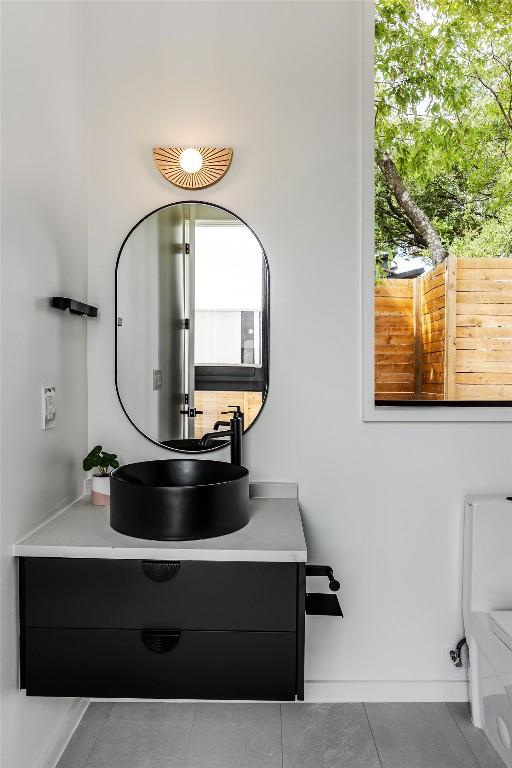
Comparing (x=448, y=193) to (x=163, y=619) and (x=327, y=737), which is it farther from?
(x=327, y=737)

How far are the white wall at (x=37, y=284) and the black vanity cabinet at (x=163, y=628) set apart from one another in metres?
0.10

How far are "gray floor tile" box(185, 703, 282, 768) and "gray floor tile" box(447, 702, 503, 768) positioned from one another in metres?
0.58

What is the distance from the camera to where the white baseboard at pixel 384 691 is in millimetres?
1951

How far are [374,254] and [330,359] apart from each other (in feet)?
1.25

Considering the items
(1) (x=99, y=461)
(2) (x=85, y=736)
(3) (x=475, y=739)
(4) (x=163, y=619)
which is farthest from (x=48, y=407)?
(3) (x=475, y=739)

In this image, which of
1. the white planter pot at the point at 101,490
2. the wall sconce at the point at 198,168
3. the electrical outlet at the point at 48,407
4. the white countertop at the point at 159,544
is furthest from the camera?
the wall sconce at the point at 198,168

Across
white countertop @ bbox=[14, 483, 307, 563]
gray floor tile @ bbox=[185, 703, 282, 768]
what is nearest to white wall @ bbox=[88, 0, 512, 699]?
gray floor tile @ bbox=[185, 703, 282, 768]

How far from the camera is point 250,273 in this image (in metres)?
1.94

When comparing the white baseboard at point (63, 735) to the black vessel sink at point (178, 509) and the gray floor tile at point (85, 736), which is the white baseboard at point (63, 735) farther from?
the black vessel sink at point (178, 509)

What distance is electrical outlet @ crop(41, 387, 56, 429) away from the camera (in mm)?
1578

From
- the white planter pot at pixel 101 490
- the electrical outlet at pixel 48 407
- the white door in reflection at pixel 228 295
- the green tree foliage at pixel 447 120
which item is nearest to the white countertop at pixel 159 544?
the white planter pot at pixel 101 490

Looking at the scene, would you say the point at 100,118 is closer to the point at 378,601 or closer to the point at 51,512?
the point at 51,512

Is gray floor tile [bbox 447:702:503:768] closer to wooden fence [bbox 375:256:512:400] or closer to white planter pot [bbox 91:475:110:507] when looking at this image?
wooden fence [bbox 375:256:512:400]

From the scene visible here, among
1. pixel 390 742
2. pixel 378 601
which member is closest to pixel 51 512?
pixel 378 601
